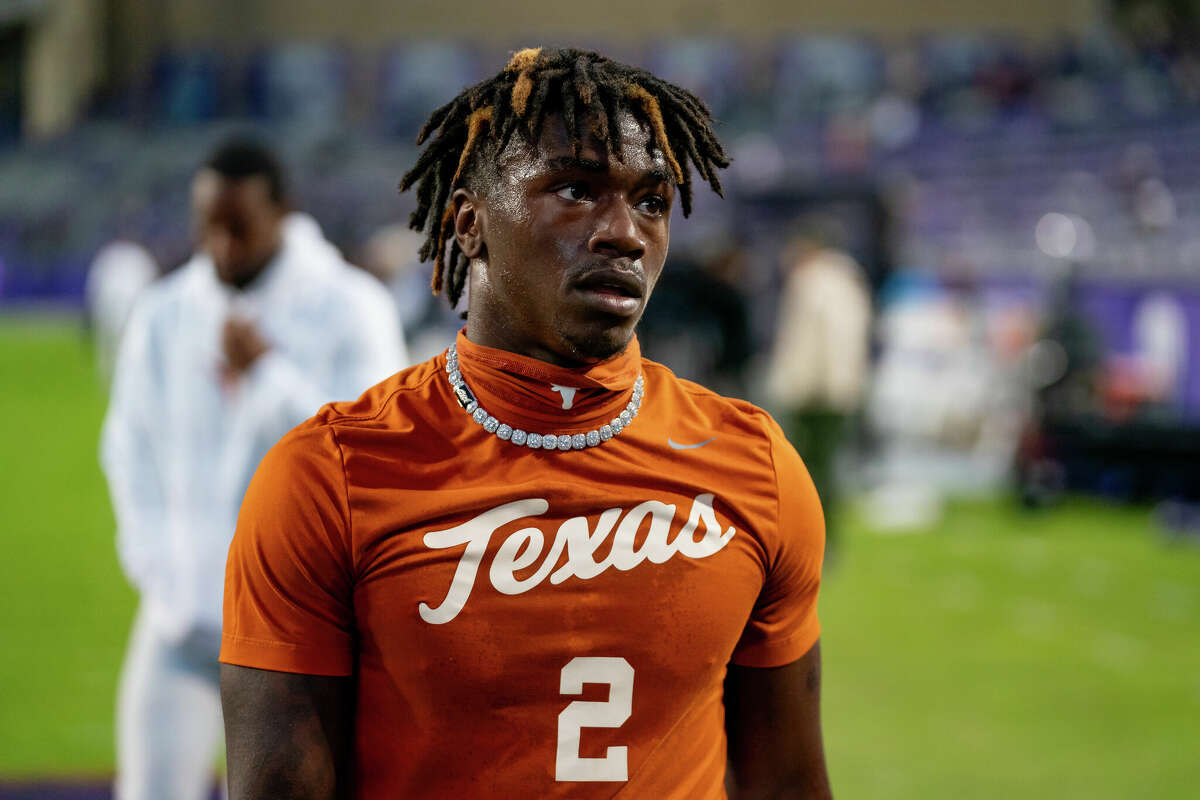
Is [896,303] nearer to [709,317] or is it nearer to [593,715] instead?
[709,317]

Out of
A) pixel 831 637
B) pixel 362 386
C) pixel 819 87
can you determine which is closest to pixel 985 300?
pixel 831 637

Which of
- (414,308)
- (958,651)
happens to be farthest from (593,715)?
(414,308)

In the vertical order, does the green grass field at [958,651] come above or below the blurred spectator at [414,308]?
below

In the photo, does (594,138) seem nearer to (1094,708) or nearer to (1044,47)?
(1094,708)

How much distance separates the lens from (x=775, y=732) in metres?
1.54

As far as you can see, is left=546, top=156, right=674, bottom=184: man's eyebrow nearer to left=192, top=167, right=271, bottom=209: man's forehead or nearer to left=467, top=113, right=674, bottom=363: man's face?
left=467, top=113, right=674, bottom=363: man's face

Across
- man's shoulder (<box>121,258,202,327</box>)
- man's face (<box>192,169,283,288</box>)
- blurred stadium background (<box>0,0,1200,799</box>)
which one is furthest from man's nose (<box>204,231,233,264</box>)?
blurred stadium background (<box>0,0,1200,799</box>)

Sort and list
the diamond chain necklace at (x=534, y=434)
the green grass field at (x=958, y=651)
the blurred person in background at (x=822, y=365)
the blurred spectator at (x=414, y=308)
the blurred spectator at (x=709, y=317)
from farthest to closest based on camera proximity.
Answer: the blurred spectator at (x=414, y=308), the blurred spectator at (x=709, y=317), the blurred person in background at (x=822, y=365), the green grass field at (x=958, y=651), the diamond chain necklace at (x=534, y=434)

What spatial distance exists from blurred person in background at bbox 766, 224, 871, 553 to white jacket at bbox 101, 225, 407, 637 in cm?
479

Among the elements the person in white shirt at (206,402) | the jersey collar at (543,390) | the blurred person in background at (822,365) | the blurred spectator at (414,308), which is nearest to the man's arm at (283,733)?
the jersey collar at (543,390)

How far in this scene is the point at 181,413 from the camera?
2822 millimetres

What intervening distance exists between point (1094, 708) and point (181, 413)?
3994mm

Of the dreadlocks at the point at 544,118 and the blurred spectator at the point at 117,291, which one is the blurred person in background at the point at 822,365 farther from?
the blurred spectator at the point at 117,291

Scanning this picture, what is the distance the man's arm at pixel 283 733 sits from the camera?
1.31 meters
